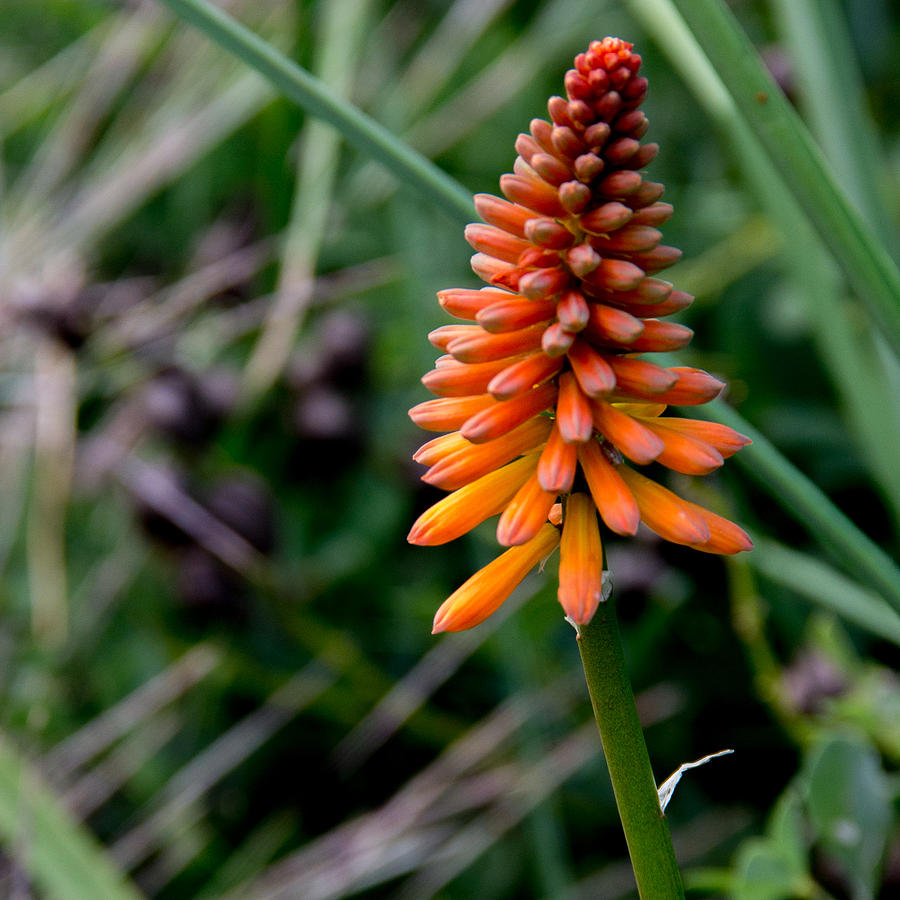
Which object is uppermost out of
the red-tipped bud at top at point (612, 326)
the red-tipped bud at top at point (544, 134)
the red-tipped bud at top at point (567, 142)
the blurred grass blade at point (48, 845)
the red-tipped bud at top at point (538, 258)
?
the red-tipped bud at top at point (544, 134)

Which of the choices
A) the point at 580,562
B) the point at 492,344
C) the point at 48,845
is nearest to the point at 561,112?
the point at 492,344

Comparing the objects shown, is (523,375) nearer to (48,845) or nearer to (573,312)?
(573,312)

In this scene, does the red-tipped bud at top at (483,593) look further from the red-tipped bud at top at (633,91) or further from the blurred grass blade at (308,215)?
the blurred grass blade at (308,215)

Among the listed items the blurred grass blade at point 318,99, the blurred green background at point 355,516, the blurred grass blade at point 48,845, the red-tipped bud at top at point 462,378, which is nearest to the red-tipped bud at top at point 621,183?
the red-tipped bud at top at point 462,378

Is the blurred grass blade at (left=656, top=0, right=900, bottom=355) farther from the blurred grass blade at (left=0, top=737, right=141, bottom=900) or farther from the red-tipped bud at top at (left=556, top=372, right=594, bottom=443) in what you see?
the blurred grass blade at (left=0, top=737, right=141, bottom=900)

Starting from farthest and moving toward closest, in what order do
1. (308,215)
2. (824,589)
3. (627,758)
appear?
(308,215) → (824,589) → (627,758)

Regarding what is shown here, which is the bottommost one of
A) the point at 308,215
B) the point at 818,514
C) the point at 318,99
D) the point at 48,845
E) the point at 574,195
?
the point at 48,845

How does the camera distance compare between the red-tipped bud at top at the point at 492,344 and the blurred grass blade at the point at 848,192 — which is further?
the blurred grass blade at the point at 848,192
